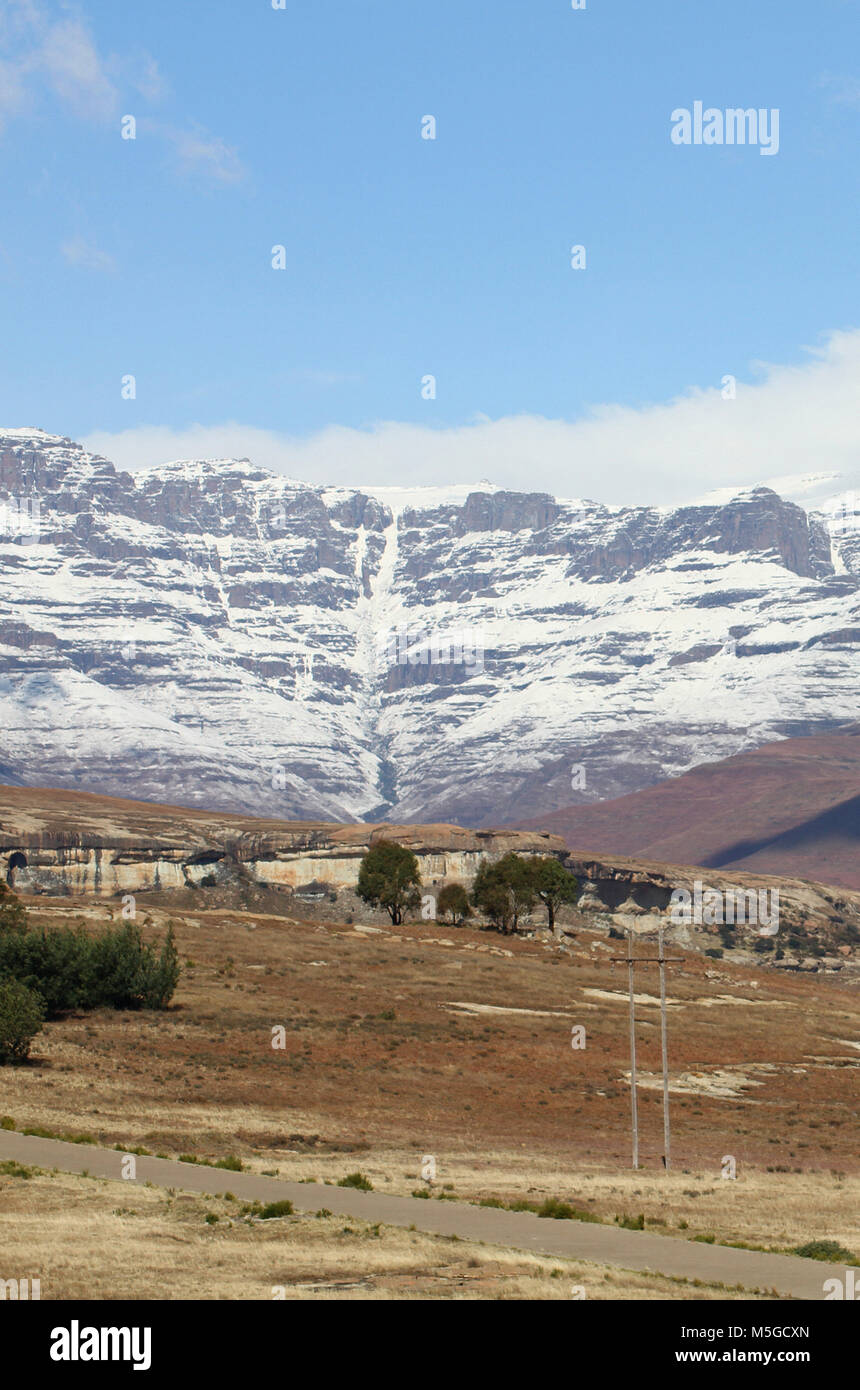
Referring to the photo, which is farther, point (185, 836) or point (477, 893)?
point (185, 836)

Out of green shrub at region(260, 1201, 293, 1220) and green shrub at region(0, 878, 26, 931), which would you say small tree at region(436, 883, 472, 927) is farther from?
green shrub at region(260, 1201, 293, 1220)

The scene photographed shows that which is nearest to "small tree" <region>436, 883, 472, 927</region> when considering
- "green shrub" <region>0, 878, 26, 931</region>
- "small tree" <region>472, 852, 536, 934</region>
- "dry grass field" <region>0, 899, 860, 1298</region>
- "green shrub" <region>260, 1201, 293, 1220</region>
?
"small tree" <region>472, 852, 536, 934</region>

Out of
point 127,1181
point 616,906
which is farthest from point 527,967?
point 616,906

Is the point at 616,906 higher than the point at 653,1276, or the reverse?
the point at 653,1276

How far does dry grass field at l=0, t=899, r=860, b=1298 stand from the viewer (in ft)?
73.9

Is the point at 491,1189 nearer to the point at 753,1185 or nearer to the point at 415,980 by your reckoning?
the point at 753,1185

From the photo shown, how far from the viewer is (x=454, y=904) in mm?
126125

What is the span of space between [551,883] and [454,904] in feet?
27.5

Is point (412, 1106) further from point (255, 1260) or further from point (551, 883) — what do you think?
point (551, 883)

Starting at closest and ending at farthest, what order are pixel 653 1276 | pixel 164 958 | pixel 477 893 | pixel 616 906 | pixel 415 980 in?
pixel 653 1276 < pixel 164 958 < pixel 415 980 < pixel 477 893 < pixel 616 906

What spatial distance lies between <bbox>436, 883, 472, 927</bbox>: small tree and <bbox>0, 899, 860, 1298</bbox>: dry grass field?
21.7 meters

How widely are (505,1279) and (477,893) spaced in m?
105
